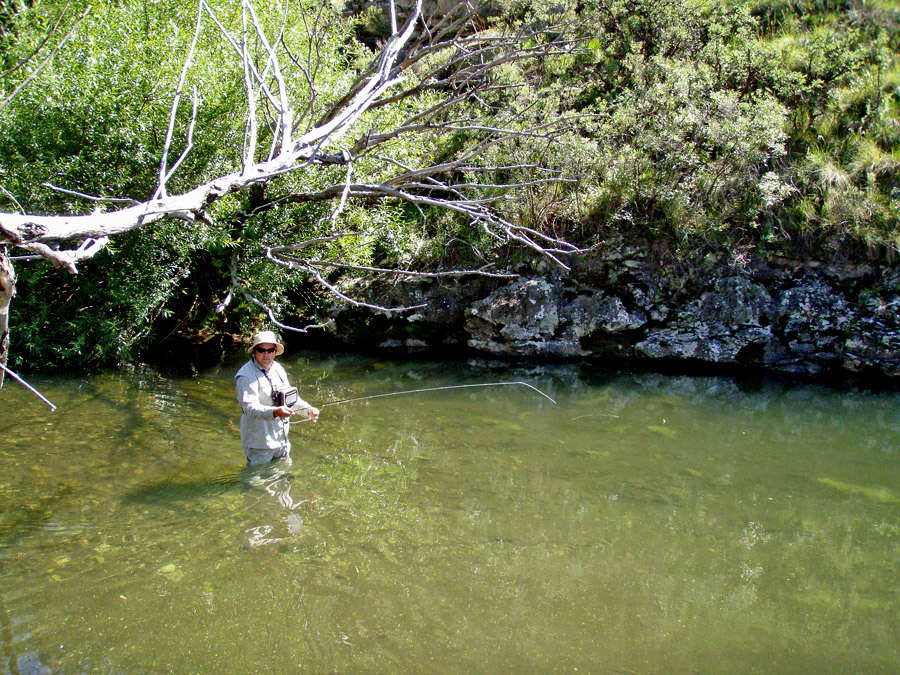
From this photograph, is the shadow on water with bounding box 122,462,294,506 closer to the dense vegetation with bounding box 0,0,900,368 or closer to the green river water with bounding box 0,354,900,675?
the green river water with bounding box 0,354,900,675

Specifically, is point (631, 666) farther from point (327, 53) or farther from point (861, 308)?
point (327, 53)

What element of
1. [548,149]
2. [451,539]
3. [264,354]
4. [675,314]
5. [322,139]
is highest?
[548,149]

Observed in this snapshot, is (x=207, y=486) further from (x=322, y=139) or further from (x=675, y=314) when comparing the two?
(x=675, y=314)

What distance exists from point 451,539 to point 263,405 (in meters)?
1.99

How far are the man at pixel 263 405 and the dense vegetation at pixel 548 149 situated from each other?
356 cm

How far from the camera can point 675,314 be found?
10578 millimetres

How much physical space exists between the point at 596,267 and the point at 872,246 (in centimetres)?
405

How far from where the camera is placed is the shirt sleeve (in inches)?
222

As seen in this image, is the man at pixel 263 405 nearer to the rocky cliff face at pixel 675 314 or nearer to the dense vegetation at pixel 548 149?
the dense vegetation at pixel 548 149

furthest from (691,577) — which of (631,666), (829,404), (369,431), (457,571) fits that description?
(829,404)

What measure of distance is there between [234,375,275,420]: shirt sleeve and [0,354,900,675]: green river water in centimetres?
66

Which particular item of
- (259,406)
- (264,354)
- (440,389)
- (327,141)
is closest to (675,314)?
(440,389)

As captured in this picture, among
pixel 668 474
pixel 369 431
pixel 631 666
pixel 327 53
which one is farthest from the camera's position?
pixel 327 53

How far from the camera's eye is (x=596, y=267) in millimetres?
11047
